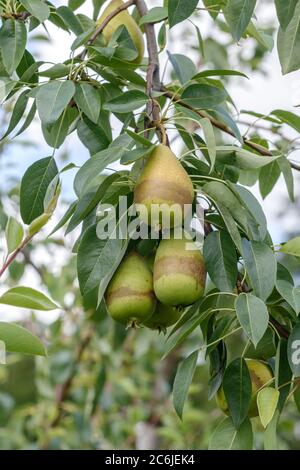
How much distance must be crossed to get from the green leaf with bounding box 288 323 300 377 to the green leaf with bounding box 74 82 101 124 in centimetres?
38

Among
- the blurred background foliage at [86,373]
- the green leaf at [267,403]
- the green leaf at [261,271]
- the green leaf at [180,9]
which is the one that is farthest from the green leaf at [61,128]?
the blurred background foliage at [86,373]

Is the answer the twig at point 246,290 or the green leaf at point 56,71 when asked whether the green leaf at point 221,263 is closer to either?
the twig at point 246,290

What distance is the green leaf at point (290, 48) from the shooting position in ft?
3.36

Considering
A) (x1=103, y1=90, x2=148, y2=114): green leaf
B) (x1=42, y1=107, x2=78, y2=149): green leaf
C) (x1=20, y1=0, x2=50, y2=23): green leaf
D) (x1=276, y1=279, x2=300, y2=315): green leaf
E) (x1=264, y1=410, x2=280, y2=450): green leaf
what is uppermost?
(x1=20, y1=0, x2=50, y2=23): green leaf

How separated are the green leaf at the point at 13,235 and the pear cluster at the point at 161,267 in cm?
13

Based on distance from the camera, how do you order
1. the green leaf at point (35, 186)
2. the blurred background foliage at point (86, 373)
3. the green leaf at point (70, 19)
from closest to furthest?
the green leaf at point (35, 186) < the green leaf at point (70, 19) < the blurred background foliage at point (86, 373)

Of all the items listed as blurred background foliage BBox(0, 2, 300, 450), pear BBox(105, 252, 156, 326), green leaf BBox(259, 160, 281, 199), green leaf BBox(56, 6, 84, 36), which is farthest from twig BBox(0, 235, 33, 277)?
blurred background foliage BBox(0, 2, 300, 450)

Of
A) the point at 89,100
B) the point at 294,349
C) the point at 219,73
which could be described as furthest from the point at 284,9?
the point at 294,349

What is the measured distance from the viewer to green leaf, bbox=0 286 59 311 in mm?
950

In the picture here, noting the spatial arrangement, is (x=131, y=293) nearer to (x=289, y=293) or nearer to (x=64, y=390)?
(x=289, y=293)

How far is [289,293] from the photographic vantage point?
99 cm

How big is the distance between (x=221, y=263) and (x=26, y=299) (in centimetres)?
24

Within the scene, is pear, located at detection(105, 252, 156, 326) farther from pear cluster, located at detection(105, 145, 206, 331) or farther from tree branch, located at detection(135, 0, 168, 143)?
tree branch, located at detection(135, 0, 168, 143)

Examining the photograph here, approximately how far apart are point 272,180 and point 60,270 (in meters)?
1.24
